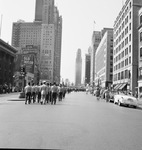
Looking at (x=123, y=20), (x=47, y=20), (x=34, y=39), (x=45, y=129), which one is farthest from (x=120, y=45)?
(x=47, y=20)

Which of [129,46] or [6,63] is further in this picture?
[6,63]

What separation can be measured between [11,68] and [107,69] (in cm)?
4203

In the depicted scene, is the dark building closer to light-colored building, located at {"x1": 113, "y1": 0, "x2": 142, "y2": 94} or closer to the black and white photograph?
the black and white photograph

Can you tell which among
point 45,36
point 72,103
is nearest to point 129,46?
point 72,103

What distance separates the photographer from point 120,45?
212 ft

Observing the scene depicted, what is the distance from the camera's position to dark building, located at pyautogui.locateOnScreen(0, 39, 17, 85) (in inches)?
2485

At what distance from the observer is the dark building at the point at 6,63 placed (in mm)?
63128

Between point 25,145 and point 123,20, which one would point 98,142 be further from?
point 123,20

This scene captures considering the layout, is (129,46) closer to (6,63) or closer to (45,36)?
(6,63)

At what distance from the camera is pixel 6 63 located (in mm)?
67625

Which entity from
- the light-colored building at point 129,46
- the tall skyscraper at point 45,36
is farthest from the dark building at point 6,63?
the tall skyscraper at point 45,36

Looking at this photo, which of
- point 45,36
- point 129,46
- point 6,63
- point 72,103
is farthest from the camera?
point 45,36

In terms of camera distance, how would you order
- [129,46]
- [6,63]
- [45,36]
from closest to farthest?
1. [129,46]
2. [6,63]
3. [45,36]

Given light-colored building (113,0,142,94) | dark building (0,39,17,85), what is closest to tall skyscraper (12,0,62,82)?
dark building (0,39,17,85)
